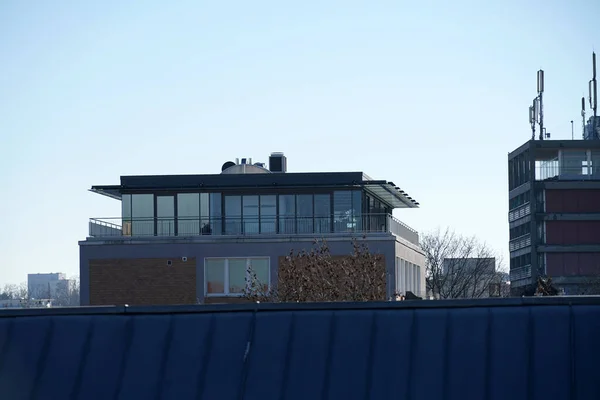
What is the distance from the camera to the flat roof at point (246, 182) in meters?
52.6

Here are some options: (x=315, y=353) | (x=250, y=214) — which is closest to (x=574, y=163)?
(x=250, y=214)

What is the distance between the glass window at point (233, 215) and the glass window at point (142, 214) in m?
3.97

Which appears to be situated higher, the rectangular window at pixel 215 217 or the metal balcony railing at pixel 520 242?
the rectangular window at pixel 215 217

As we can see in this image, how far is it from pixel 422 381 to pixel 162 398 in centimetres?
230

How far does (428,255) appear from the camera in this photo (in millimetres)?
91188

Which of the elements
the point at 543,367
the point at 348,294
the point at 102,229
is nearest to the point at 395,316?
the point at 543,367

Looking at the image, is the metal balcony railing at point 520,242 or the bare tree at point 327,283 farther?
the metal balcony railing at point 520,242

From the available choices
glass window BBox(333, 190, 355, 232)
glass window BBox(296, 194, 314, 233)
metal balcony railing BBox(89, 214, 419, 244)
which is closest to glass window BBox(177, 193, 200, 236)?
metal balcony railing BBox(89, 214, 419, 244)

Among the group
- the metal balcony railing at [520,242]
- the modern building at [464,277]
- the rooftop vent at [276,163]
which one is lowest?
the modern building at [464,277]

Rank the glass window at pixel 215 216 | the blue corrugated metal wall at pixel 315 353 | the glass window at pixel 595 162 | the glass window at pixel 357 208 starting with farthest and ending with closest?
1. the glass window at pixel 595 162
2. the glass window at pixel 215 216
3. the glass window at pixel 357 208
4. the blue corrugated metal wall at pixel 315 353

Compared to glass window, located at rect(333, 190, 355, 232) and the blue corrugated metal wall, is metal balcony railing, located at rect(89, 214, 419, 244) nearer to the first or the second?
glass window, located at rect(333, 190, 355, 232)

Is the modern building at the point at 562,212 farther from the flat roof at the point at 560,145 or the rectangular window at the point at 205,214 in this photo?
the rectangular window at the point at 205,214

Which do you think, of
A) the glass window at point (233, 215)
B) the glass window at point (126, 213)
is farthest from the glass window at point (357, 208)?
the glass window at point (126, 213)

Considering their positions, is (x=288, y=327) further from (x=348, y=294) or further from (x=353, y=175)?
(x=353, y=175)
